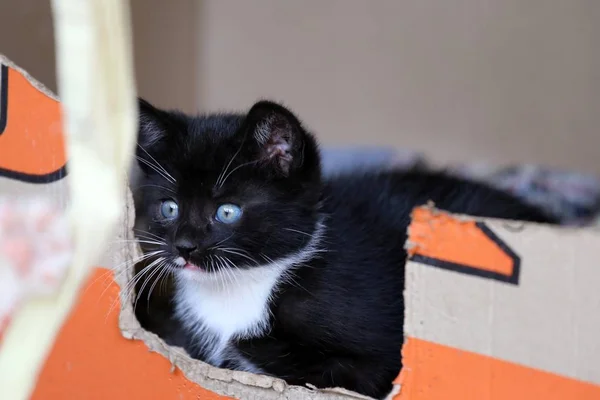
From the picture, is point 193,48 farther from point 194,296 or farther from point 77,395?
point 77,395

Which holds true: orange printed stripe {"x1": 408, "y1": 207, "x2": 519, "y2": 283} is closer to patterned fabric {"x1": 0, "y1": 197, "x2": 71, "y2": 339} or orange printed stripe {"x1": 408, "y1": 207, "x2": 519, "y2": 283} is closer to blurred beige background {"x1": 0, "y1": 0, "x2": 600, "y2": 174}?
patterned fabric {"x1": 0, "y1": 197, "x2": 71, "y2": 339}

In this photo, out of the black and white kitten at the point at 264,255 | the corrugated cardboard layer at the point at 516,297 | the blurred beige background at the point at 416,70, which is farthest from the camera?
the blurred beige background at the point at 416,70

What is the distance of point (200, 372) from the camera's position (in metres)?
0.88

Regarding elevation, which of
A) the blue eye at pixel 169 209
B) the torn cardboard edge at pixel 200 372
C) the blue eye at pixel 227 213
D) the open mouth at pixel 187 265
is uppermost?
the blue eye at pixel 227 213

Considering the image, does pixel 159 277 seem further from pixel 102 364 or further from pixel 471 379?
pixel 471 379

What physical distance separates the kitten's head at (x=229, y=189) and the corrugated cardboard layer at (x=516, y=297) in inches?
11.7

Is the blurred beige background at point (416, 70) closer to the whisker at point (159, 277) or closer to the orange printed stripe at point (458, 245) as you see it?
the whisker at point (159, 277)

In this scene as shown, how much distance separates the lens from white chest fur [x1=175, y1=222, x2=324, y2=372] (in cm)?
101

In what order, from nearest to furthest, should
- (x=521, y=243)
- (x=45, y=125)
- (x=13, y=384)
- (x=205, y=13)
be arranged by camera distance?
(x=13, y=384) → (x=521, y=243) → (x=45, y=125) → (x=205, y=13)

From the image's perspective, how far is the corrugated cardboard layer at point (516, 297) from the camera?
0.66 metres

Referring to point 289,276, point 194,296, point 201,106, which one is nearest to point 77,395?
point 194,296

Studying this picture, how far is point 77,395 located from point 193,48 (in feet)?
5.55

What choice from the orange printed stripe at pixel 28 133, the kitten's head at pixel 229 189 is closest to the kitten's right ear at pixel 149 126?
the kitten's head at pixel 229 189

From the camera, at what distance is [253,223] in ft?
3.16
